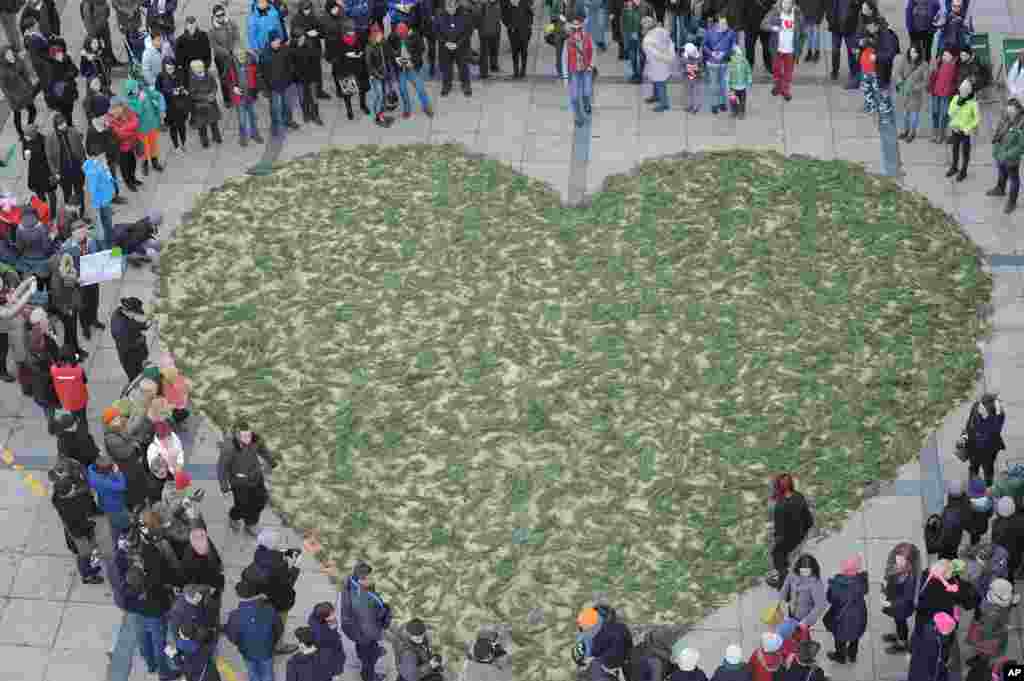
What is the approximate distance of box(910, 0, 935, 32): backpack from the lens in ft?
89.7

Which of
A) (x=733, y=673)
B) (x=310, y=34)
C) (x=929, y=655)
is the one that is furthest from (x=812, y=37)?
(x=733, y=673)

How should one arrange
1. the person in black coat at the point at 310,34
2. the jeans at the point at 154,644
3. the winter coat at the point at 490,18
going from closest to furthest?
the jeans at the point at 154,644
the person in black coat at the point at 310,34
the winter coat at the point at 490,18

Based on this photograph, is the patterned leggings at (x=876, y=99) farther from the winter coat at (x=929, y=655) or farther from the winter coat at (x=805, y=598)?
the winter coat at (x=929, y=655)

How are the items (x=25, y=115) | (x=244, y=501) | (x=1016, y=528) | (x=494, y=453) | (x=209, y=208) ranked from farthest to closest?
1. (x=25, y=115)
2. (x=209, y=208)
3. (x=494, y=453)
4. (x=244, y=501)
5. (x=1016, y=528)

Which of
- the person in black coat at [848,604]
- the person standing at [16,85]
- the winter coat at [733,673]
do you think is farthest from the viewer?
the person standing at [16,85]

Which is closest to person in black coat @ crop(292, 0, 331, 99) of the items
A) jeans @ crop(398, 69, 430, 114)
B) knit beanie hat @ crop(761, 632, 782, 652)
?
jeans @ crop(398, 69, 430, 114)

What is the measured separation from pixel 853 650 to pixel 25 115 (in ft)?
54.5

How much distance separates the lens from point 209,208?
1009 inches

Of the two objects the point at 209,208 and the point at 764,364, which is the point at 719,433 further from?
the point at 209,208

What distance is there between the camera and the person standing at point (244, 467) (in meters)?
19.5

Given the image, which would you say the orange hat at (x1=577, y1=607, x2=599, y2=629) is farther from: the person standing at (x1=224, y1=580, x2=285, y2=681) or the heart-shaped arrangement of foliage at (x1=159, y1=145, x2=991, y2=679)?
the person standing at (x1=224, y1=580, x2=285, y2=681)

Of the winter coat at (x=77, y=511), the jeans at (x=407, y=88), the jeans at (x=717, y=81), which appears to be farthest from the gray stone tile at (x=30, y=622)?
the jeans at (x=717, y=81)

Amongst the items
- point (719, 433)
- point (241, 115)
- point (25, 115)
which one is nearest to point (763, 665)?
point (719, 433)

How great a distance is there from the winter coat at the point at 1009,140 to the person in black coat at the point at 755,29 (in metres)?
4.78
